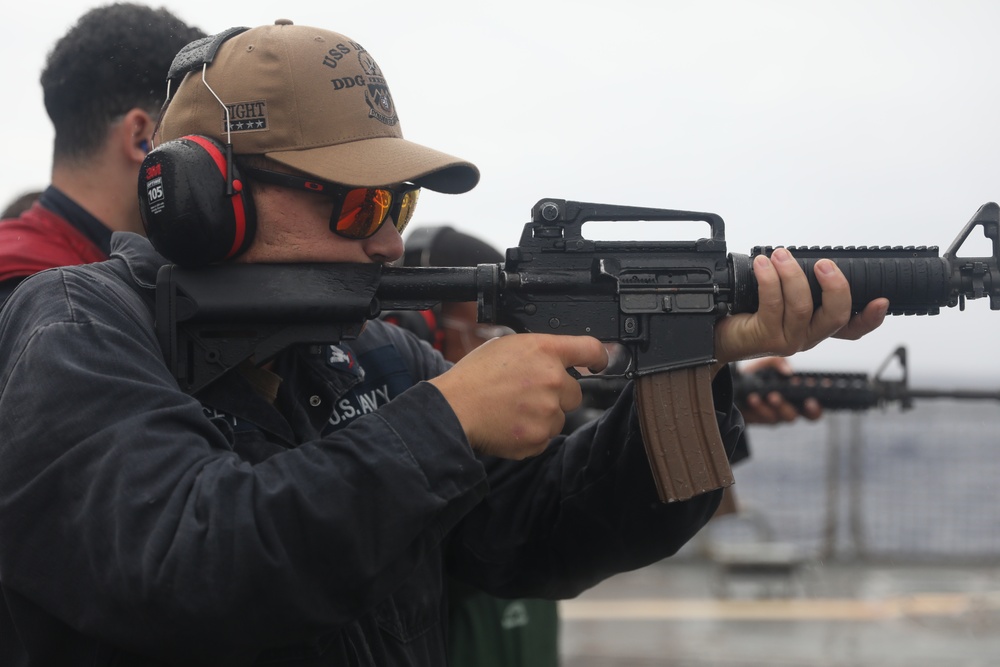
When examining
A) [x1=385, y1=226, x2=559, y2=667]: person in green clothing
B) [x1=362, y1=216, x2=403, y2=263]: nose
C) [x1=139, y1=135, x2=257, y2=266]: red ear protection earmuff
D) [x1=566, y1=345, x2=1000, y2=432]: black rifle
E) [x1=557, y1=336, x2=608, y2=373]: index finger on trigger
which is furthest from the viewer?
[x1=566, y1=345, x2=1000, y2=432]: black rifle

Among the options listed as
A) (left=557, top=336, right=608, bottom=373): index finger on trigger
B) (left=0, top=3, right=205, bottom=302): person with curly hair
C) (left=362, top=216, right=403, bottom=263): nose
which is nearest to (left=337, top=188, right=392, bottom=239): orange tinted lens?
(left=362, top=216, right=403, bottom=263): nose

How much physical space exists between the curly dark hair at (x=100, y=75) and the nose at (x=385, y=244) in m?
1.17

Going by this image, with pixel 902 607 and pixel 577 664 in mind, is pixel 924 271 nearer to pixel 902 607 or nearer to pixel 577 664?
pixel 577 664

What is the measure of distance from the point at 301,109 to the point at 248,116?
0.11 metres

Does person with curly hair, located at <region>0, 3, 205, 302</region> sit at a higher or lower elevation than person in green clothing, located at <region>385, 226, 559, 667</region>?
higher

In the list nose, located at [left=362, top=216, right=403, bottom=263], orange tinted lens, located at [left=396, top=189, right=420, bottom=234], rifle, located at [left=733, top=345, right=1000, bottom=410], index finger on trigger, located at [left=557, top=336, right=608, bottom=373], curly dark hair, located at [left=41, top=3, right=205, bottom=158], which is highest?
curly dark hair, located at [left=41, top=3, right=205, bottom=158]

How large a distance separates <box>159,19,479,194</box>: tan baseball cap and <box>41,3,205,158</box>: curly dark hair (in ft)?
2.89

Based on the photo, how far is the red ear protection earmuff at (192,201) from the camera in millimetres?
2141

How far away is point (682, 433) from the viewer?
240 centimetres

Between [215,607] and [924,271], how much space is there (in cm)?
173

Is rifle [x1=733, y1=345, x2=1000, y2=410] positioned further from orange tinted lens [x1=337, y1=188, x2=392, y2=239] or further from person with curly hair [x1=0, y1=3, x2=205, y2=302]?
orange tinted lens [x1=337, y1=188, x2=392, y2=239]

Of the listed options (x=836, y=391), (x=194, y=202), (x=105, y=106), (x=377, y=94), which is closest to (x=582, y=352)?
(x=377, y=94)

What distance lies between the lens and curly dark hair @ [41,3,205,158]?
3178 mm

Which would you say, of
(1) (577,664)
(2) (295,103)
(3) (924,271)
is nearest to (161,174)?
(2) (295,103)
